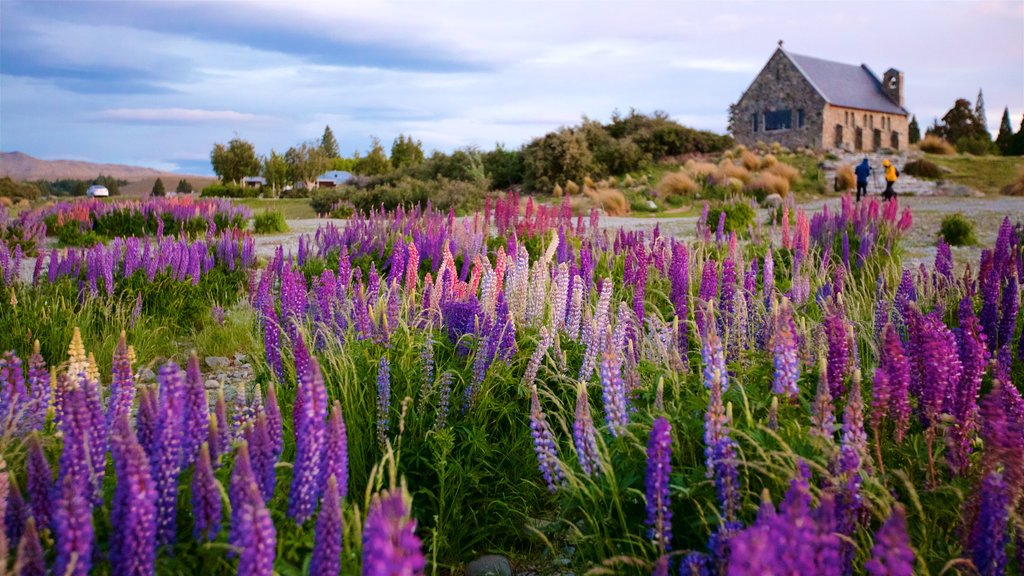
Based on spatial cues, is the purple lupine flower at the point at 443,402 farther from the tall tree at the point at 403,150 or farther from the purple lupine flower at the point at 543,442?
the tall tree at the point at 403,150

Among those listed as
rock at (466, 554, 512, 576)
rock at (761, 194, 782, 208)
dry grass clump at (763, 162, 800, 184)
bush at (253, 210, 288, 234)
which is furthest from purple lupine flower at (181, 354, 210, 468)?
dry grass clump at (763, 162, 800, 184)

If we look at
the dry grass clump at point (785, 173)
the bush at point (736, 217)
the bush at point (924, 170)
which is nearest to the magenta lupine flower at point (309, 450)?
the bush at point (736, 217)

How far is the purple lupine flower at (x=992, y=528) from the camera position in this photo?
2172 millimetres

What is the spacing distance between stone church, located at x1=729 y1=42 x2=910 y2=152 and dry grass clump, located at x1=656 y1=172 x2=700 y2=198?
24.1 m

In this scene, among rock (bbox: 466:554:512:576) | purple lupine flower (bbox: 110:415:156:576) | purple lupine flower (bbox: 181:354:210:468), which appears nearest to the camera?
purple lupine flower (bbox: 110:415:156:576)

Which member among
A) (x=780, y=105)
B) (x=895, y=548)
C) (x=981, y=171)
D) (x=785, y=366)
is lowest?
(x=895, y=548)

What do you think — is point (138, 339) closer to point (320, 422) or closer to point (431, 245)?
point (431, 245)

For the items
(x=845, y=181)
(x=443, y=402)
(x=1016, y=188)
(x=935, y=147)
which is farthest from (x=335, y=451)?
(x=935, y=147)

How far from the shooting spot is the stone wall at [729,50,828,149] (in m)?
48.6

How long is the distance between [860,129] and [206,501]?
5605 cm

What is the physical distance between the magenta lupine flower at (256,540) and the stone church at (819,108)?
2013 inches

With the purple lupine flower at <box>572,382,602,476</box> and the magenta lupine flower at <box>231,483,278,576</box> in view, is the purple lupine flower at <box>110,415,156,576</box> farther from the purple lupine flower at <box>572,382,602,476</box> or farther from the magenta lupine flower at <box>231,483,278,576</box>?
the purple lupine flower at <box>572,382,602,476</box>

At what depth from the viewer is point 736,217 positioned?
1327cm

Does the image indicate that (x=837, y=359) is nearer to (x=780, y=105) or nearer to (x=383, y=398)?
(x=383, y=398)
